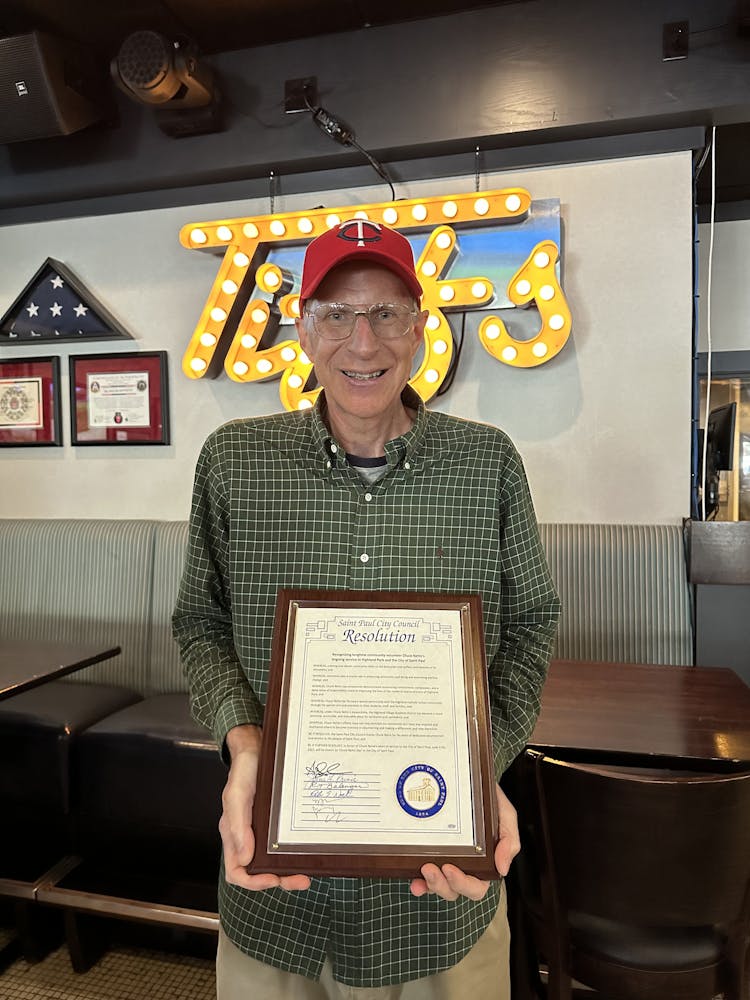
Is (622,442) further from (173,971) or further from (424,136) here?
(173,971)

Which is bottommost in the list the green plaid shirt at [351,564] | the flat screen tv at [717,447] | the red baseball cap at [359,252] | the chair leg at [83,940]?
the chair leg at [83,940]

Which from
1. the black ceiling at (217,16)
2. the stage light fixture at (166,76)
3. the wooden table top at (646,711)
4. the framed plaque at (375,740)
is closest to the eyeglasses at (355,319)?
the framed plaque at (375,740)

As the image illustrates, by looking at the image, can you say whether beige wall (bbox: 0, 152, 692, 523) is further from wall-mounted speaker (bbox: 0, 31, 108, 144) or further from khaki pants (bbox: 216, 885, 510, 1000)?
khaki pants (bbox: 216, 885, 510, 1000)

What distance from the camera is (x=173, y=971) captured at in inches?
93.5

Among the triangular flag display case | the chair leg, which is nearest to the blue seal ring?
the chair leg

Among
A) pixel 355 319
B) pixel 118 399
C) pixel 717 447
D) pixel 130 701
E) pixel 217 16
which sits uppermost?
pixel 217 16

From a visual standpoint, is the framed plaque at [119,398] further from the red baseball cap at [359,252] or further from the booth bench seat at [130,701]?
the red baseball cap at [359,252]

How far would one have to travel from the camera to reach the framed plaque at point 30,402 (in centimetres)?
392

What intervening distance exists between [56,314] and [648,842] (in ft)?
12.4

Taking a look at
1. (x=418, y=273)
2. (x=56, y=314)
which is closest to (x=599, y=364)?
(x=418, y=273)

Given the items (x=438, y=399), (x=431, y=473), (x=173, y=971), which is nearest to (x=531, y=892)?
(x=431, y=473)

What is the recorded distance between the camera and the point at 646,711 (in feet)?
6.60

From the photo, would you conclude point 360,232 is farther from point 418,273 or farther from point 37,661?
point 418,273

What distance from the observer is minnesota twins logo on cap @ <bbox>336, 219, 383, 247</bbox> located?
117cm
